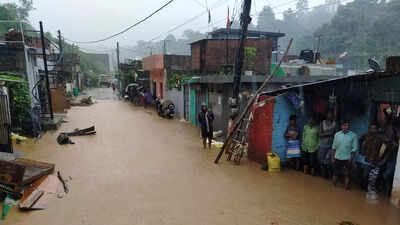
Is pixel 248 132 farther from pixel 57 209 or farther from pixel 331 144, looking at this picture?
pixel 57 209

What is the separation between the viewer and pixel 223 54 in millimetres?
18469

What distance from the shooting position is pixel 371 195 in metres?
5.30

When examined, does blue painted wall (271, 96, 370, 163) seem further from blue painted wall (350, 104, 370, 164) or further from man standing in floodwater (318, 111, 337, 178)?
blue painted wall (350, 104, 370, 164)

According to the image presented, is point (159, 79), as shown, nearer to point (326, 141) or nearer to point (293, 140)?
point (293, 140)

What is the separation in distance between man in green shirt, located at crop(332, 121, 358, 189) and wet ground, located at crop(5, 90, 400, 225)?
53 centimetres

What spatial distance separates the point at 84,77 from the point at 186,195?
4774 centimetres

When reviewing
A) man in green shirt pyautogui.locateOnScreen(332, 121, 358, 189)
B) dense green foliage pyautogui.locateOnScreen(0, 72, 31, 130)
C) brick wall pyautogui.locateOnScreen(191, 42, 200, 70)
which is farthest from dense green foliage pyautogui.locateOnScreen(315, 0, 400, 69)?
dense green foliage pyautogui.locateOnScreen(0, 72, 31, 130)

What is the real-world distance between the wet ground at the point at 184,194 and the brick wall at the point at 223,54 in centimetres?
1061

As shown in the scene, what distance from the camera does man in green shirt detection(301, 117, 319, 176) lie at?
255 inches

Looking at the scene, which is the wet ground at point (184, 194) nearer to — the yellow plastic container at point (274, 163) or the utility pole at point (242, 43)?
the yellow plastic container at point (274, 163)

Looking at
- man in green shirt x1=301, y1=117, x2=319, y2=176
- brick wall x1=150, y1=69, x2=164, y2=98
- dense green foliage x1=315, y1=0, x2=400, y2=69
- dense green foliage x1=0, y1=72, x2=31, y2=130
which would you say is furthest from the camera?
dense green foliage x1=315, y1=0, x2=400, y2=69

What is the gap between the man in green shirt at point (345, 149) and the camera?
5.50 m

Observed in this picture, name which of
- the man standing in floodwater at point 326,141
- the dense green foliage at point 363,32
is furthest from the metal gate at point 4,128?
the dense green foliage at point 363,32

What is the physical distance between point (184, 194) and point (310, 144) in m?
3.47
